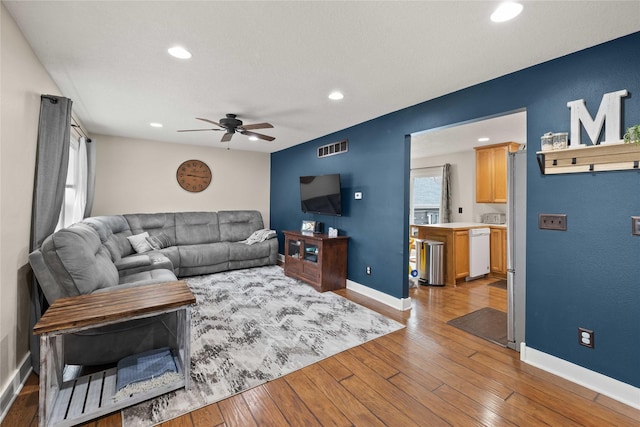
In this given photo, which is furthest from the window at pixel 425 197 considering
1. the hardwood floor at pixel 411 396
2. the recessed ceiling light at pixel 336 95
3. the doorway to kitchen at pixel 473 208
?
the hardwood floor at pixel 411 396

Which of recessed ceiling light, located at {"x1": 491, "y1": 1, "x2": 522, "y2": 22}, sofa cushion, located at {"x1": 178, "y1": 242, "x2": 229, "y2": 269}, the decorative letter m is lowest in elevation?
sofa cushion, located at {"x1": 178, "y1": 242, "x2": 229, "y2": 269}

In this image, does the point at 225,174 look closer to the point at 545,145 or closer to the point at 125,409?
the point at 125,409

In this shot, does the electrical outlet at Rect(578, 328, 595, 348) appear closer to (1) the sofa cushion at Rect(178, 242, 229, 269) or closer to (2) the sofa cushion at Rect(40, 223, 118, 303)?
(2) the sofa cushion at Rect(40, 223, 118, 303)

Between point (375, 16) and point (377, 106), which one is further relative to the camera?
point (377, 106)

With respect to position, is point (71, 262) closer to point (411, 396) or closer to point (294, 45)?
point (294, 45)

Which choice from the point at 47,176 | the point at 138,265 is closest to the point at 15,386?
the point at 47,176

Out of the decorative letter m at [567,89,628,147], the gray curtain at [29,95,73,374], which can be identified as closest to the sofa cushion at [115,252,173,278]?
the gray curtain at [29,95,73,374]

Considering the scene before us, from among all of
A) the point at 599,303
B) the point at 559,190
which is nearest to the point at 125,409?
the point at 599,303

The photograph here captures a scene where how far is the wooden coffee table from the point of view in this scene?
1.47 m

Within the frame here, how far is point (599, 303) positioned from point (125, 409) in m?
3.28

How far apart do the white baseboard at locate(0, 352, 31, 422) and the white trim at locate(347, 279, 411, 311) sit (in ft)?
11.0

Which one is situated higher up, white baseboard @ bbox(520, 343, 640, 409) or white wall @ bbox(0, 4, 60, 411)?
white wall @ bbox(0, 4, 60, 411)

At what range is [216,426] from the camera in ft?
5.31

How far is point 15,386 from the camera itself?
183 cm
